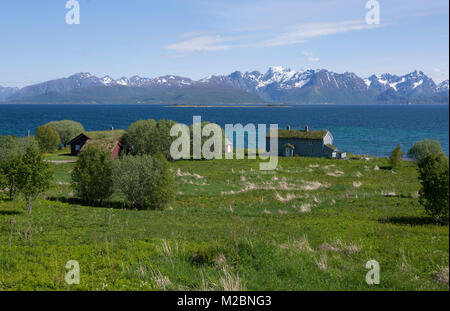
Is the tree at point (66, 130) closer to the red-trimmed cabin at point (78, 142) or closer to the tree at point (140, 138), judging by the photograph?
the red-trimmed cabin at point (78, 142)

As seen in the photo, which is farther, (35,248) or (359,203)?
(359,203)

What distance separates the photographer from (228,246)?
13391mm

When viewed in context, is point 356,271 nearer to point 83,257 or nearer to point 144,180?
point 83,257

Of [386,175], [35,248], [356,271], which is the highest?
[356,271]

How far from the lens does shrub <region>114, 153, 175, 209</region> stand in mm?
33812

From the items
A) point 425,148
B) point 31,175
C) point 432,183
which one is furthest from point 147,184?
point 425,148

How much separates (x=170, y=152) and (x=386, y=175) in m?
42.8

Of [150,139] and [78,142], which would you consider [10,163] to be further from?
[78,142]

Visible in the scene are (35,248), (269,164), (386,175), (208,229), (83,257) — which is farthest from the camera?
(269,164)

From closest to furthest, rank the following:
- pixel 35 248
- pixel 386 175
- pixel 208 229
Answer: pixel 35 248 → pixel 208 229 → pixel 386 175

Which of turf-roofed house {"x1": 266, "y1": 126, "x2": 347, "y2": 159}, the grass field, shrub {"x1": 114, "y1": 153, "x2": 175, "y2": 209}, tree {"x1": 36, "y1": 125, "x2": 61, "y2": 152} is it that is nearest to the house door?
turf-roofed house {"x1": 266, "y1": 126, "x2": 347, "y2": 159}
